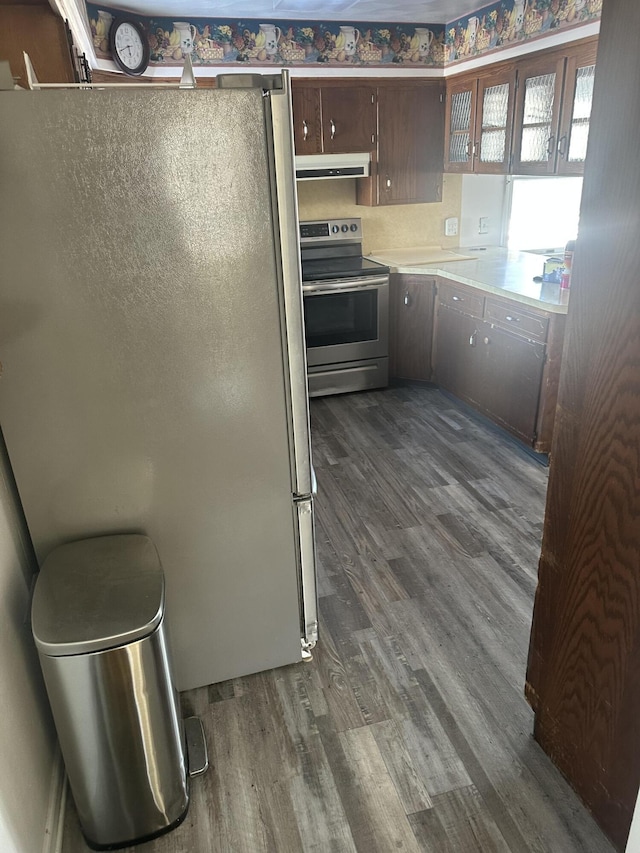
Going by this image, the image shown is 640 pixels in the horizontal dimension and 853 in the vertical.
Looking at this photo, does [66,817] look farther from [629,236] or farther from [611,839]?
[629,236]

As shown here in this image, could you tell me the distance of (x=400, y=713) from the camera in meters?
1.98

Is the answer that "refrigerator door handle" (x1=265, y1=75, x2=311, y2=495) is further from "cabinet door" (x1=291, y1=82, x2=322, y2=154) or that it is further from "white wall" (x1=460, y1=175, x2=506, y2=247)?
"white wall" (x1=460, y1=175, x2=506, y2=247)

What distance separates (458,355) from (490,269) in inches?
23.8

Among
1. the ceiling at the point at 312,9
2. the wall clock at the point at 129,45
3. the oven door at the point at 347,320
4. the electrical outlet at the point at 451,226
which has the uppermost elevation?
the ceiling at the point at 312,9

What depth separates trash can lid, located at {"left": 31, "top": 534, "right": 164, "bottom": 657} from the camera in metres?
1.41

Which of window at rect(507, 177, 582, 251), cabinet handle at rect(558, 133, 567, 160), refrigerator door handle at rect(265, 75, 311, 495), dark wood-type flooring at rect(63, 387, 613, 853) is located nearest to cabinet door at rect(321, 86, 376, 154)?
window at rect(507, 177, 582, 251)

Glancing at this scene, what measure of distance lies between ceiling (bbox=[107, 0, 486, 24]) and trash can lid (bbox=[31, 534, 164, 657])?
321 cm

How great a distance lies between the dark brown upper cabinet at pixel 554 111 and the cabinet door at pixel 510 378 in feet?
3.12

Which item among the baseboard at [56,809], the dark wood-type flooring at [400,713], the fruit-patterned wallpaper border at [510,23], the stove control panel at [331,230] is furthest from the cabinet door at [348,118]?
the baseboard at [56,809]

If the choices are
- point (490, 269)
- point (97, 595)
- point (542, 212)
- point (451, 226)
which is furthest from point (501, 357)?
point (97, 595)

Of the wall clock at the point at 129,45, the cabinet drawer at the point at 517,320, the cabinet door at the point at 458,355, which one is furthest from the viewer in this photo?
the cabinet door at the point at 458,355

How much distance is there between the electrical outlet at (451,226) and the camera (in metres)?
4.91

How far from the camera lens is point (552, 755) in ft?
5.88

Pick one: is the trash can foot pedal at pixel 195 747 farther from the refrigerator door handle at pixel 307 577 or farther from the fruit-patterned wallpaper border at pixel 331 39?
the fruit-patterned wallpaper border at pixel 331 39
